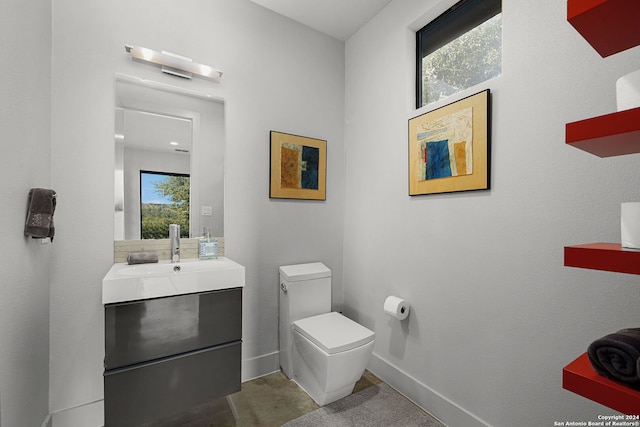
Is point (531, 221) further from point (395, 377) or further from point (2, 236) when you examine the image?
point (2, 236)

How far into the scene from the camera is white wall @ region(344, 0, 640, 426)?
117 cm

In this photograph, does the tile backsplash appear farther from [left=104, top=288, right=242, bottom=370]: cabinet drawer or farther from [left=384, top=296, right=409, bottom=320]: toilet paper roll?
[left=384, top=296, right=409, bottom=320]: toilet paper roll

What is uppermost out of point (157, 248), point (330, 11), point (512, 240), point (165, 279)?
point (330, 11)

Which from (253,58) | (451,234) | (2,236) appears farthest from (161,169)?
(451,234)

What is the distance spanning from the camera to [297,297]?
215 cm

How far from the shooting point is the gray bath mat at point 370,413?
1.70 metres

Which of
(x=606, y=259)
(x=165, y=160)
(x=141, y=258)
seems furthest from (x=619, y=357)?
(x=165, y=160)

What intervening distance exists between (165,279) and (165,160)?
2.76ft

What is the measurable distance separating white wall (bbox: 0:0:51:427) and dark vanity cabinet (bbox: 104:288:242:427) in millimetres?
313

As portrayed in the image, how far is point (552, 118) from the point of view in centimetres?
128

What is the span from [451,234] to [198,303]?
58.5 inches

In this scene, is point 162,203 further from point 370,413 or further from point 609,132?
point 609,132

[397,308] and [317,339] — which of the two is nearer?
[317,339]

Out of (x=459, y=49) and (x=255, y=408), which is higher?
(x=459, y=49)
